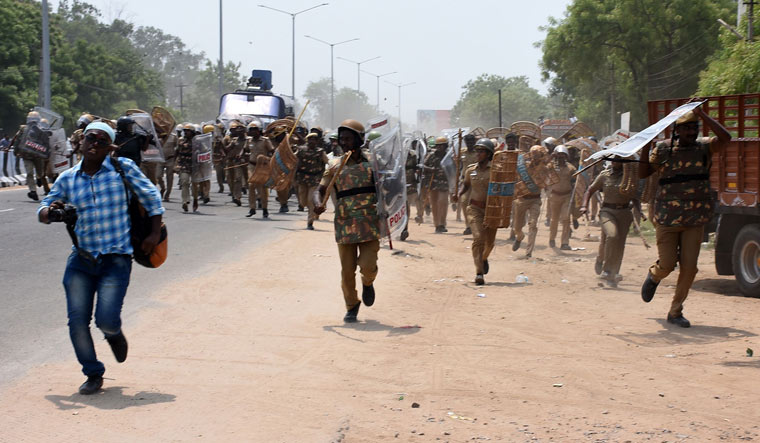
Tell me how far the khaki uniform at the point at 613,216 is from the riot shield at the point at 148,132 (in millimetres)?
8295

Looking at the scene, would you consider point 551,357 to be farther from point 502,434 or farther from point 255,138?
point 255,138

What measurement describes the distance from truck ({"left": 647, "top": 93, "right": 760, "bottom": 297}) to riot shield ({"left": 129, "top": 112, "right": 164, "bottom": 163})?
9596 millimetres

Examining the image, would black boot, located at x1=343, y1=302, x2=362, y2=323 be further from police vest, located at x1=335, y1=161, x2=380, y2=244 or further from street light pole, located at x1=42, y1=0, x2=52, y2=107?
street light pole, located at x1=42, y1=0, x2=52, y2=107

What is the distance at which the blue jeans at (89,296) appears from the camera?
19.5 feet

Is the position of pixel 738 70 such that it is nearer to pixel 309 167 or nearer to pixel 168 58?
pixel 309 167

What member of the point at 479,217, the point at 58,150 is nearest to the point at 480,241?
the point at 479,217

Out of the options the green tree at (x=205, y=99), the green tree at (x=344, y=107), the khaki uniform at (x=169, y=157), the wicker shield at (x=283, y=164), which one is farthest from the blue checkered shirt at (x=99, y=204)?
the green tree at (x=344, y=107)

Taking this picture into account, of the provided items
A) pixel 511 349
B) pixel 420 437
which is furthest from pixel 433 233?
pixel 420 437

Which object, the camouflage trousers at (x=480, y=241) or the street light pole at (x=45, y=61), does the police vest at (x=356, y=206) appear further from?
the street light pole at (x=45, y=61)

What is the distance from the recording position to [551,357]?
7270 millimetres

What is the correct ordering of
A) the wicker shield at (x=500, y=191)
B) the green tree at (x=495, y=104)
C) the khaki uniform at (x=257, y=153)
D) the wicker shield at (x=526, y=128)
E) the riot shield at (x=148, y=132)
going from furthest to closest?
the green tree at (x=495, y=104) < the wicker shield at (x=526, y=128) < the khaki uniform at (x=257, y=153) < the riot shield at (x=148, y=132) < the wicker shield at (x=500, y=191)

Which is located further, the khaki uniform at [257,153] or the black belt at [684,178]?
the khaki uniform at [257,153]

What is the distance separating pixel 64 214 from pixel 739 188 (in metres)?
7.58

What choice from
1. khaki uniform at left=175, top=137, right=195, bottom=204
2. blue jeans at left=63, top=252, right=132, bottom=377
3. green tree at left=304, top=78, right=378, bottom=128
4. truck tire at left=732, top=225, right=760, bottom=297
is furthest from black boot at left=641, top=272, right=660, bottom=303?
green tree at left=304, top=78, right=378, bottom=128
